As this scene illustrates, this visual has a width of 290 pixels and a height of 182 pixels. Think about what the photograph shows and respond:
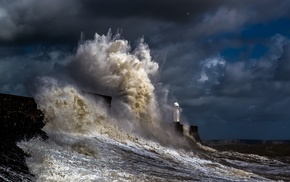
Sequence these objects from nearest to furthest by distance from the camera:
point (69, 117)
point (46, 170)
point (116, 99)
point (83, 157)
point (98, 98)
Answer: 1. point (46, 170)
2. point (83, 157)
3. point (69, 117)
4. point (98, 98)
5. point (116, 99)

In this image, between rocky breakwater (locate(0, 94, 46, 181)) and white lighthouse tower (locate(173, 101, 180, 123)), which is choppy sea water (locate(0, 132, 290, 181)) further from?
white lighthouse tower (locate(173, 101, 180, 123))

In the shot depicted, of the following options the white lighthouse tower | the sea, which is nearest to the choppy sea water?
the sea

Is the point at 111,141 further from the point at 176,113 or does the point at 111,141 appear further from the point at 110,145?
the point at 176,113

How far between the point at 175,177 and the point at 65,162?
2584 mm

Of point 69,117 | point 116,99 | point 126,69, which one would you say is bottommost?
point 69,117

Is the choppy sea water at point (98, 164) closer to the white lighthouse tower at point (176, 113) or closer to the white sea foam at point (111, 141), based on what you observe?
the white sea foam at point (111, 141)

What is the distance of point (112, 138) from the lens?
1590cm

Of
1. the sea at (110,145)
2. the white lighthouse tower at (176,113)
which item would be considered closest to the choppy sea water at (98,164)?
the sea at (110,145)

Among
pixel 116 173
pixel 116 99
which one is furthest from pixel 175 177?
pixel 116 99

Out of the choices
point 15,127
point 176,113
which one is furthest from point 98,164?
point 176,113

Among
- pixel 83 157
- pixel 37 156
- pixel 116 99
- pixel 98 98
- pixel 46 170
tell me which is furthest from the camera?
pixel 116 99

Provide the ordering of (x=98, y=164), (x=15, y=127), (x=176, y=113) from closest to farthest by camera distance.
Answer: (x=98, y=164) → (x=15, y=127) → (x=176, y=113)

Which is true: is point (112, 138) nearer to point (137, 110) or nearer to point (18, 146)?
point (18, 146)

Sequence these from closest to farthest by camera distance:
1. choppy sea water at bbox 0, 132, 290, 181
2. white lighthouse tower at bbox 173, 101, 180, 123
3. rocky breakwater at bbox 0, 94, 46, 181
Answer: rocky breakwater at bbox 0, 94, 46, 181, choppy sea water at bbox 0, 132, 290, 181, white lighthouse tower at bbox 173, 101, 180, 123
